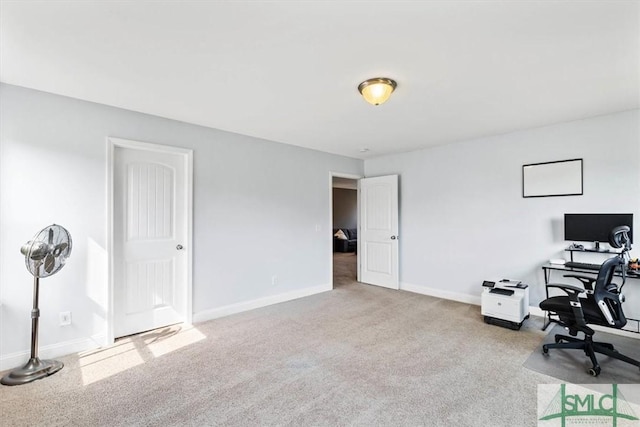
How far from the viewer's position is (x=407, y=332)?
3240 millimetres

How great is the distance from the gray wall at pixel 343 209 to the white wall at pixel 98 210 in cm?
663

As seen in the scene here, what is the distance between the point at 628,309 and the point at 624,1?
3.14 metres

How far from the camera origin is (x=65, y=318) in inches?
106

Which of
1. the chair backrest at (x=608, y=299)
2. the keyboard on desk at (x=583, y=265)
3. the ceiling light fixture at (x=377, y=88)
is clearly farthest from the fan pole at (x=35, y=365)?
the keyboard on desk at (x=583, y=265)

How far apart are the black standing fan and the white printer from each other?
426 cm

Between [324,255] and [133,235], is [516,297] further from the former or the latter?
[133,235]

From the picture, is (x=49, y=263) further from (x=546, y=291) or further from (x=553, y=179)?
(x=553, y=179)

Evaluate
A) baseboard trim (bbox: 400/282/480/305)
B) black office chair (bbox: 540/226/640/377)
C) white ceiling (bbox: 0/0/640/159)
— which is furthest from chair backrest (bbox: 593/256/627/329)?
baseboard trim (bbox: 400/282/480/305)

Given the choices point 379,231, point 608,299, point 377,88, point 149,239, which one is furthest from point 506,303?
point 149,239

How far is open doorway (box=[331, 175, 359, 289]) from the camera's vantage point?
6.37 metres

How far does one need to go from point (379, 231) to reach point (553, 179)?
8.47 feet

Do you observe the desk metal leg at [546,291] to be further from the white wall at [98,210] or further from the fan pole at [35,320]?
the fan pole at [35,320]

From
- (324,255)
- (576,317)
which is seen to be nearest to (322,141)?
(324,255)

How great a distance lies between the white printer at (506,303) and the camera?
130 inches
